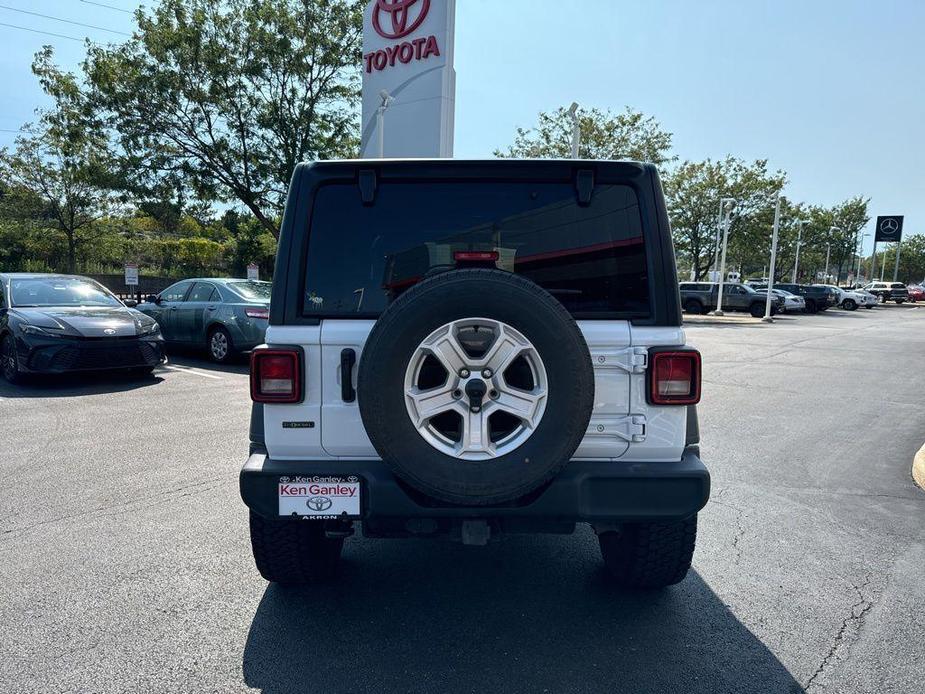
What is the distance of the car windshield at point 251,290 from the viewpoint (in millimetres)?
10539

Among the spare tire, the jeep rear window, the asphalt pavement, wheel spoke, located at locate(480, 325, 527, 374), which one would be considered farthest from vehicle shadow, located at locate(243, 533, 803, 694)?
the jeep rear window

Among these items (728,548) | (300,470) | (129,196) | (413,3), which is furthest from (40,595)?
(129,196)

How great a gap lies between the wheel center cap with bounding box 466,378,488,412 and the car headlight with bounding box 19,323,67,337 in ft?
25.2

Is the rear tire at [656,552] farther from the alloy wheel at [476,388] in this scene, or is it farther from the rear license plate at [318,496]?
the rear license plate at [318,496]

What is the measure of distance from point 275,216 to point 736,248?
118ft

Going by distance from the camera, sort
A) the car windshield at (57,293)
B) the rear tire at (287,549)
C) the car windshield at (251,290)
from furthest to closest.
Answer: the car windshield at (251,290) → the car windshield at (57,293) → the rear tire at (287,549)

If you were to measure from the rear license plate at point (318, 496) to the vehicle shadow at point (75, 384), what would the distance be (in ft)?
22.1

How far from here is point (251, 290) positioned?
1080 centimetres

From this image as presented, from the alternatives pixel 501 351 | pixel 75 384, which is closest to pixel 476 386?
pixel 501 351

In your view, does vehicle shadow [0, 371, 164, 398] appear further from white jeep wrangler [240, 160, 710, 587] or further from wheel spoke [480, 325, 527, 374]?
wheel spoke [480, 325, 527, 374]

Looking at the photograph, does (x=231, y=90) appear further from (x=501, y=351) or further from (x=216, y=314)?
(x=501, y=351)

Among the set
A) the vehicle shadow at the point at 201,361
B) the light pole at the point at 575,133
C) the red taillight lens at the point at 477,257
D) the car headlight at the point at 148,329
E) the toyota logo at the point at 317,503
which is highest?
the light pole at the point at 575,133

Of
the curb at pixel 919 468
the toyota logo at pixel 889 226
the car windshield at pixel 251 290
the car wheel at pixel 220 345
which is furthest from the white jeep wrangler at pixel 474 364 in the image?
the toyota logo at pixel 889 226

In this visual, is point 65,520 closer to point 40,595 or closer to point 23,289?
point 40,595
